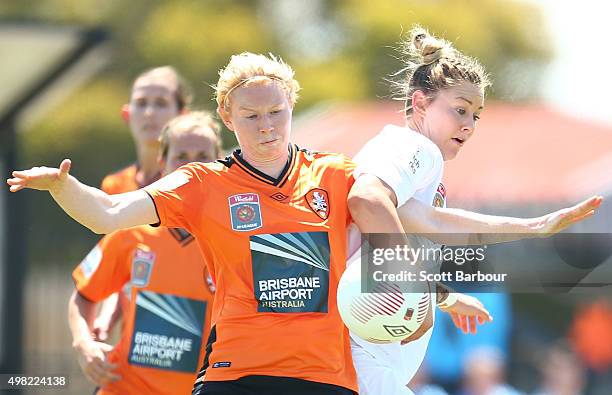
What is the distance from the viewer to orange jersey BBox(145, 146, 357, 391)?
4605mm

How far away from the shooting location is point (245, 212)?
470cm

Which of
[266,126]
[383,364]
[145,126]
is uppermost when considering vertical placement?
[145,126]

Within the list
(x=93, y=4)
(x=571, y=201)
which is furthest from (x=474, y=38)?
(x=571, y=201)

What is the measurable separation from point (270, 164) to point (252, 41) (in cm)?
2892

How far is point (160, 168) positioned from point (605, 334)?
8722 mm

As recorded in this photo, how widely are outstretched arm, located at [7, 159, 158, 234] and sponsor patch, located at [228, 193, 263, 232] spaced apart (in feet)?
1.02

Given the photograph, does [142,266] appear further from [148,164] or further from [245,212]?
[245,212]

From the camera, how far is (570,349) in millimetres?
13609

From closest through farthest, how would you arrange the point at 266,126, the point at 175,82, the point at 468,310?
the point at 266,126, the point at 468,310, the point at 175,82

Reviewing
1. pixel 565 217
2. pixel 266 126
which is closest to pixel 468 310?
pixel 565 217

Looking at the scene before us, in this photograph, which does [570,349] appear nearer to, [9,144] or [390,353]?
[9,144]

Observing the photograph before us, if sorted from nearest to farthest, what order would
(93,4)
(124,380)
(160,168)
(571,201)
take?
(124,380) → (160,168) → (571,201) → (93,4)

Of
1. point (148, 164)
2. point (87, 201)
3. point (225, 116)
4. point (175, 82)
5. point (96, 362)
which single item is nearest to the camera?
point (87, 201)

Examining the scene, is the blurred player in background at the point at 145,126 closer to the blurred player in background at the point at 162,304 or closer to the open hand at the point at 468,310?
the blurred player in background at the point at 162,304
